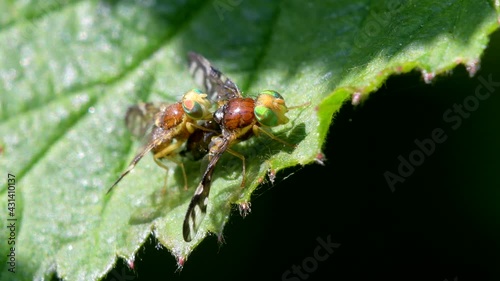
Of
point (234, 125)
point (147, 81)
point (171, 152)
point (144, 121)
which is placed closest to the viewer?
point (234, 125)

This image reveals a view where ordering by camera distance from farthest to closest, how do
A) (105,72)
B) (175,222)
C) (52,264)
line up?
(105,72) < (52,264) < (175,222)

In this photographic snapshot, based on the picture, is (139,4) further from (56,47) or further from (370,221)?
(370,221)

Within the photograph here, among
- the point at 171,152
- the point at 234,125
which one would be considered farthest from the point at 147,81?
the point at 234,125

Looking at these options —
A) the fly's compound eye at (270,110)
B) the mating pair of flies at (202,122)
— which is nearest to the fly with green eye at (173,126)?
the mating pair of flies at (202,122)

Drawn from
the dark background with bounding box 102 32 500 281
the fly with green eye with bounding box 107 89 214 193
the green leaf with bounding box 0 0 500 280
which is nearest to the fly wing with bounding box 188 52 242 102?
the fly with green eye with bounding box 107 89 214 193

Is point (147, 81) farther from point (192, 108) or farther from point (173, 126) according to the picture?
point (192, 108)

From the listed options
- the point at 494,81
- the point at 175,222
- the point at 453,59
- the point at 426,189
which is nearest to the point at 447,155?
the point at 426,189
